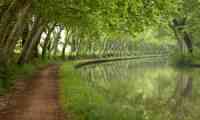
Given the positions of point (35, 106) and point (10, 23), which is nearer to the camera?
point (35, 106)

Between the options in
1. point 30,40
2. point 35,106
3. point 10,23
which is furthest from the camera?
point 30,40

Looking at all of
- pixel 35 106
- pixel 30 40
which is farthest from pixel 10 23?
pixel 30 40

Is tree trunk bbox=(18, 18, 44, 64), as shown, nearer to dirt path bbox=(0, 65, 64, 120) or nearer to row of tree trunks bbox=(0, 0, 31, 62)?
row of tree trunks bbox=(0, 0, 31, 62)

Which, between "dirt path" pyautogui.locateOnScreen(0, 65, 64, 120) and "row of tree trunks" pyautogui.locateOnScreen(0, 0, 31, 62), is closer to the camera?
"dirt path" pyautogui.locateOnScreen(0, 65, 64, 120)

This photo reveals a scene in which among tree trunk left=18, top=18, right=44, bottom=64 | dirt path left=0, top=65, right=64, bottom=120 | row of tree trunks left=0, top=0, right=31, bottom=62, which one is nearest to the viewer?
dirt path left=0, top=65, right=64, bottom=120

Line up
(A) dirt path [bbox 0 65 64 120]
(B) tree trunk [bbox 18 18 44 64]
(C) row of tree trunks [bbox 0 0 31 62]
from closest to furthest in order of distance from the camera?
(A) dirt path [bbox 0 65 64 120], (C) row of tree trunks [bbox 0 0 31 62], (B) tree trunk [bbox 18 18 44 64]

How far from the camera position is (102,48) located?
8919cm

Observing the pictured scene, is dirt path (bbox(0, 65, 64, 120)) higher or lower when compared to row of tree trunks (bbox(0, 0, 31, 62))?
lower

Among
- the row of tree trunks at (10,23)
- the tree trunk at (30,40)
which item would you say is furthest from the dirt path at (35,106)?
the tree trunk at (30,40)

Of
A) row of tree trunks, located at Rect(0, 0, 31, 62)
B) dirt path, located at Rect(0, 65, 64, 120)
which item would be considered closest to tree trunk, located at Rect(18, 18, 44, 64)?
row of tree trunks, located at Rect(0, 0, 31, 62)

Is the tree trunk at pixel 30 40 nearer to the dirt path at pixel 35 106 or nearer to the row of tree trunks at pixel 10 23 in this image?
the row of tree trunks at pixel 10 23

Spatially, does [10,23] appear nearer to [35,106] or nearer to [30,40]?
[35,106]

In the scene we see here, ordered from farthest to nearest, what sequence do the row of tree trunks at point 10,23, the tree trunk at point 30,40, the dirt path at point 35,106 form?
the tree trunk at point 30,40 → the row of tree trunks at point 10,23 → the dirt path at point 35,106

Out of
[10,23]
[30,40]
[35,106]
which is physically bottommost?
[35,106]
